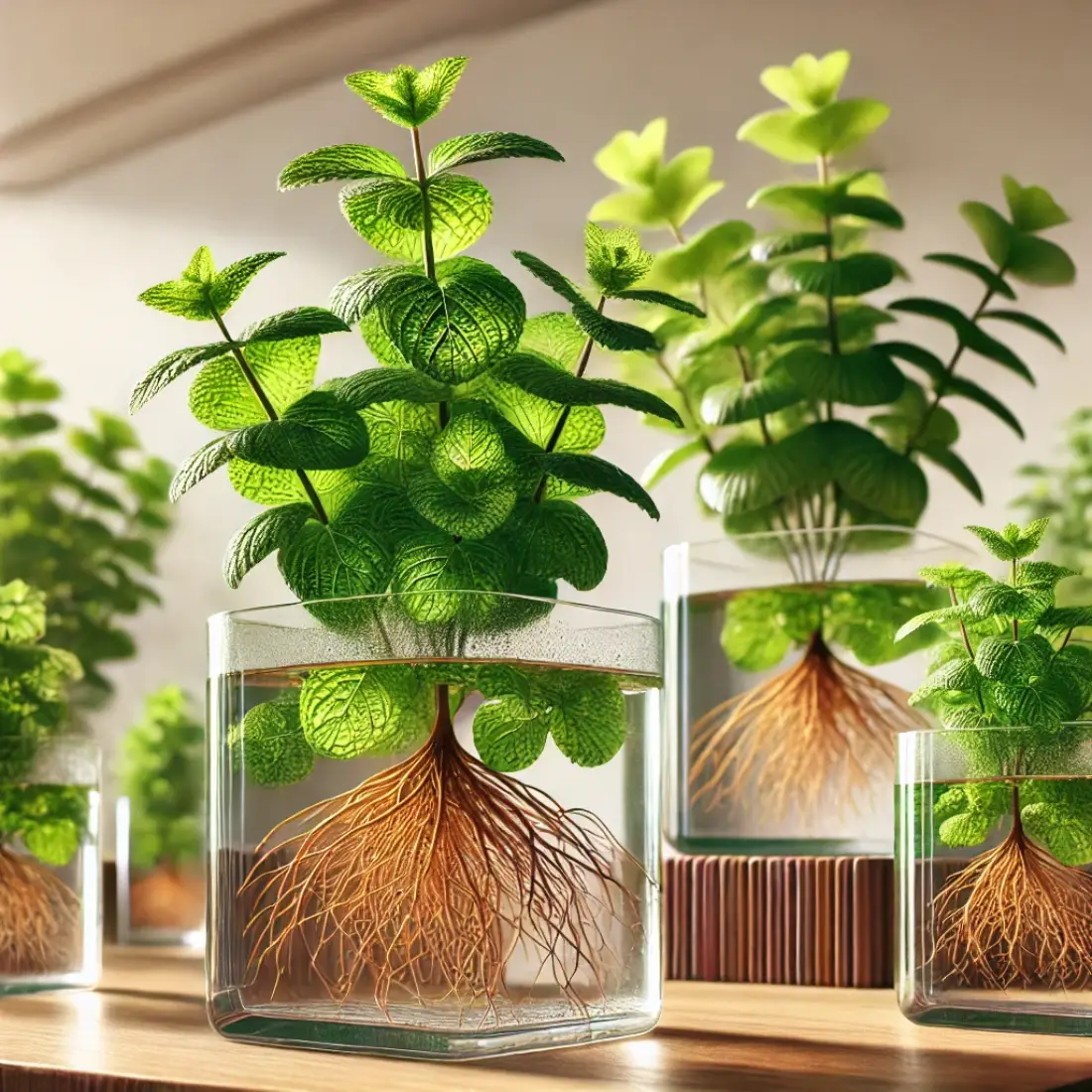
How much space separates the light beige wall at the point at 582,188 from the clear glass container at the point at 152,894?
0.15 m

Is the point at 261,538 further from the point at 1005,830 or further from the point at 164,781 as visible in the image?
the point at 164,781

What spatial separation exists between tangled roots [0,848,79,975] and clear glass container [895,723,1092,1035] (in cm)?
51

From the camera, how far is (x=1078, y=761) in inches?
25.1

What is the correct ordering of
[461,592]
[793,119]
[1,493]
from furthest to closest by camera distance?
[1,493], [793,119], [461,592]

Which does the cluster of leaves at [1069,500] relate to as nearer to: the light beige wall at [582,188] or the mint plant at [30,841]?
the light beige wall at [582,188]

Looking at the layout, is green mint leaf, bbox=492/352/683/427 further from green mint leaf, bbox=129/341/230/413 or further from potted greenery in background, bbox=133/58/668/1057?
green mint leaf, bbox=129/341/230/413

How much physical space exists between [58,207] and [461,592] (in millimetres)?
1149

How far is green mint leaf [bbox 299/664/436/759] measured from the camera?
0.56 meters

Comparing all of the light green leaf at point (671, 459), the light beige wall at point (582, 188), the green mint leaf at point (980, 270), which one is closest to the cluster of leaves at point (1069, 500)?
the light beige wall at point (582, 188)

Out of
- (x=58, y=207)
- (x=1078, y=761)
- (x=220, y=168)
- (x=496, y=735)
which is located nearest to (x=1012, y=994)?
(x=1078, y=761)

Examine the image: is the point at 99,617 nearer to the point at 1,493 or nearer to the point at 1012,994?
the point at 1,493

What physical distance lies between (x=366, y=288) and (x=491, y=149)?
0.07 meters

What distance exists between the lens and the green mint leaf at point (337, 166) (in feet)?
1.81

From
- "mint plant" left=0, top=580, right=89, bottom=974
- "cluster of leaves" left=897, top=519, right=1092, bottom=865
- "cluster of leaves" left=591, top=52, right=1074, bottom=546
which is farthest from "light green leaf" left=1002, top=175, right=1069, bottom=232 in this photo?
"mint plant" left=0, top=580, right=89, bottom=974
